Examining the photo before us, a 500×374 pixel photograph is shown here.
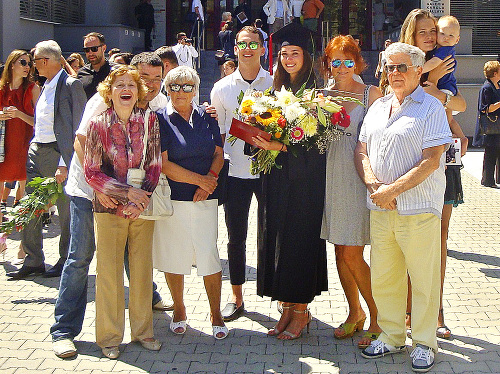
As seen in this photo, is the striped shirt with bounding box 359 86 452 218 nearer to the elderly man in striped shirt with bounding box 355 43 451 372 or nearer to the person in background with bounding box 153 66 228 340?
the elderly man in striped shirt with bounding box 355 43 451 372

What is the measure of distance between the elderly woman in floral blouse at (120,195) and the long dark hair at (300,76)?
112 centimetres

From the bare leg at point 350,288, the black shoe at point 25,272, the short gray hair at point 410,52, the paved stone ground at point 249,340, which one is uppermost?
the short gray hair at point 410,52

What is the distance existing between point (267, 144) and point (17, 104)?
154 inches

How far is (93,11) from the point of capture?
21812 millimetres

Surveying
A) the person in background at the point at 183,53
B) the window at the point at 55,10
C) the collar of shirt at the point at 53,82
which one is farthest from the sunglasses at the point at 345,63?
the window at the point at 55,10

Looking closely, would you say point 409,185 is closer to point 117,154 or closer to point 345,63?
point 345,63

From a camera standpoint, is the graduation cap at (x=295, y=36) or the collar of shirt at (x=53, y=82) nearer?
the graduation cap at (x=295, y=36)

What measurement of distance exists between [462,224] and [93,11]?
1567 centimetres

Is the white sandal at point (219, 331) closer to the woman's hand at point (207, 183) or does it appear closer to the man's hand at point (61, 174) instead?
the woman's hand at point (207, 183)

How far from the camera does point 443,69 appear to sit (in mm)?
5469

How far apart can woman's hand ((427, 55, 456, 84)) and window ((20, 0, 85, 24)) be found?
14.9 m

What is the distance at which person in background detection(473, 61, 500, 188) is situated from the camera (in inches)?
478

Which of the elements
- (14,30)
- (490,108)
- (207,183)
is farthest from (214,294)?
(14,30)

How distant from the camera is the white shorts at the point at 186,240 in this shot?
5.45 meters
